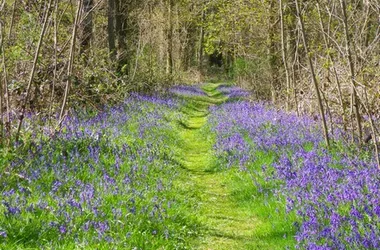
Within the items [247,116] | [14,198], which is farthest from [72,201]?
[247,116]

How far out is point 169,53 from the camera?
111ft

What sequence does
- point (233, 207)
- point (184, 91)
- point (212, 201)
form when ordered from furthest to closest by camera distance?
point (184, 91) → point (212, 201) → point (233, 207)

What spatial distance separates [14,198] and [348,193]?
3.75 m

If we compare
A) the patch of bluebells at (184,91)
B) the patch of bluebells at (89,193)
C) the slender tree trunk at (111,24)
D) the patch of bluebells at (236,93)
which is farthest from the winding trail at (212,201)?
the patch of bluebells at (184,91)

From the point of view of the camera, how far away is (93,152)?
855cm

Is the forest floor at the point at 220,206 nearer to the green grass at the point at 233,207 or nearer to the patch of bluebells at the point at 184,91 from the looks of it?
the green grass at the point at 233,207

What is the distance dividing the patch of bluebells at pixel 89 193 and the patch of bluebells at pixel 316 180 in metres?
1.43

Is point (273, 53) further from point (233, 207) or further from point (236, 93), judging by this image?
point (233, 207)

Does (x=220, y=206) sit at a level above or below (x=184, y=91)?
below

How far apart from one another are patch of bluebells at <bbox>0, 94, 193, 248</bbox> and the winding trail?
41cm

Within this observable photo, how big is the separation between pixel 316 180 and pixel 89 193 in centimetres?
299

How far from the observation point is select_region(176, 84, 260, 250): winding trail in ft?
20.4

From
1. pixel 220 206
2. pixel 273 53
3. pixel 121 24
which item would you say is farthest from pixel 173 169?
pixel 121 24

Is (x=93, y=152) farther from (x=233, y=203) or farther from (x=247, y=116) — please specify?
(x=247, y=116)
